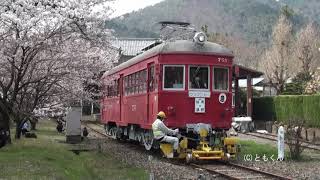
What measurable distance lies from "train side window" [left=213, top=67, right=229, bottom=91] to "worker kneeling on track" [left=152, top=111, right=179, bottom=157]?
179 cm

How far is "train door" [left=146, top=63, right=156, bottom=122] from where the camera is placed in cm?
1480

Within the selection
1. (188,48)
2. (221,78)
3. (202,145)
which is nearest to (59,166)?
(202,145)

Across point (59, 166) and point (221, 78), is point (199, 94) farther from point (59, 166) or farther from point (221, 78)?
point (59, 166)

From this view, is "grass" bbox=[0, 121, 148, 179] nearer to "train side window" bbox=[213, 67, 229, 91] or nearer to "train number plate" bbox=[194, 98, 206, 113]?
"train number plate" bbox=[194, 98, 206, 113]

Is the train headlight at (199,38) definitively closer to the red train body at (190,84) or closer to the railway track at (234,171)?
the red train body at (190,84)

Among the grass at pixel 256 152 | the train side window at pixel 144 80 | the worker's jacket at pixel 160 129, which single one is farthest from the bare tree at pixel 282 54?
the worker's jacket at pixel 160 129

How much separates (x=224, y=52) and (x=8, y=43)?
19.1 ft

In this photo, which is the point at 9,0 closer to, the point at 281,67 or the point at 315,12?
the point at 281,67

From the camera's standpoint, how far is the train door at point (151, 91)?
583 inches

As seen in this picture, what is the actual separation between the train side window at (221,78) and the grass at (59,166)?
3.34 meters

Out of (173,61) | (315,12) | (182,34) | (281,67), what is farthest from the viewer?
(315,12)

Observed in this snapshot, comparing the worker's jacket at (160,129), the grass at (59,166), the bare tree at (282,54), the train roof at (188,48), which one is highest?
the bare tree at (282,54)

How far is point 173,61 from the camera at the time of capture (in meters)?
14.2

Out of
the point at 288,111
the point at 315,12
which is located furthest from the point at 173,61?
the point at 315,12
